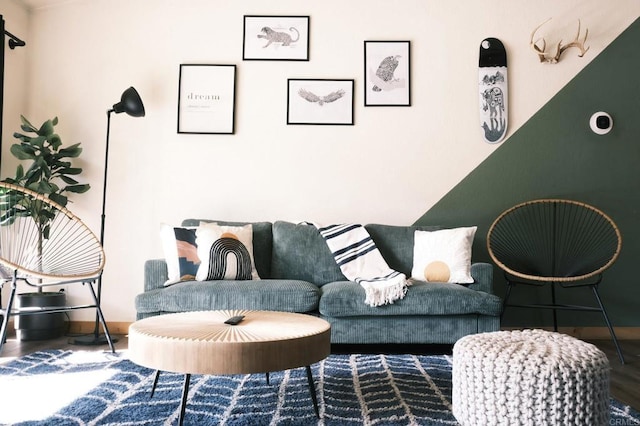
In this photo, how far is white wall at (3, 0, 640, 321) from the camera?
378cm

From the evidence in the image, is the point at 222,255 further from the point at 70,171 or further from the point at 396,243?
the point at 70,171

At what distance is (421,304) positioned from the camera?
2.83m

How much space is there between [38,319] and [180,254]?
110cm

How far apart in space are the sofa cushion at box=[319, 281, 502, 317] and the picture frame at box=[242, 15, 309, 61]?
→ 1922mm

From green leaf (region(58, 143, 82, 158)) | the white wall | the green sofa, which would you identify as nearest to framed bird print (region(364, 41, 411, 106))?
the white wall

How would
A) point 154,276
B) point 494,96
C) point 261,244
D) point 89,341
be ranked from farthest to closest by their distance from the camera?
point 494,96
point 261,244
point 89,341
point 154,276

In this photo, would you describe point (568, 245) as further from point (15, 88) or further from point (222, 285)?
point (15, 88)

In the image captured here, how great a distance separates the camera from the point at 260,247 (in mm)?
3445

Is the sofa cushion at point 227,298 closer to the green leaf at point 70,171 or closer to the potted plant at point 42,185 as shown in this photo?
the potted plant at point 42,185

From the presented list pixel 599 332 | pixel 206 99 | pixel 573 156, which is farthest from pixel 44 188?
pixel 599 332

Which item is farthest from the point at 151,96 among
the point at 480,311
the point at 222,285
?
the point at 480,311

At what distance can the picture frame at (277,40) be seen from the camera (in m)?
3.83

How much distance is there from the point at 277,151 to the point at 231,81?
2.04 ft

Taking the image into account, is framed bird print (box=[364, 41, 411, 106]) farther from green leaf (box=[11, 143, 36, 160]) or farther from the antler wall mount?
green leaf (box=[11, 143, 36, 160])
